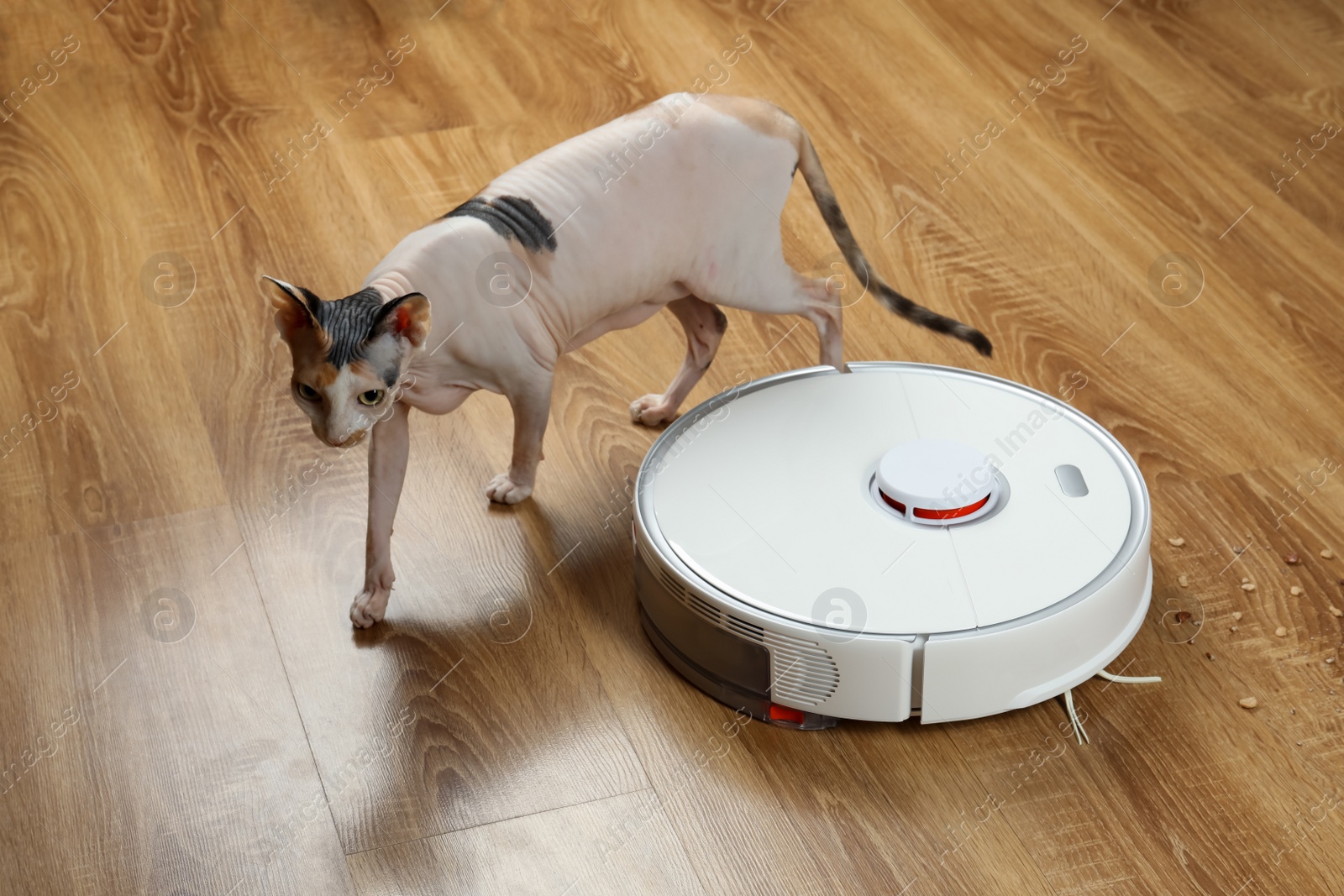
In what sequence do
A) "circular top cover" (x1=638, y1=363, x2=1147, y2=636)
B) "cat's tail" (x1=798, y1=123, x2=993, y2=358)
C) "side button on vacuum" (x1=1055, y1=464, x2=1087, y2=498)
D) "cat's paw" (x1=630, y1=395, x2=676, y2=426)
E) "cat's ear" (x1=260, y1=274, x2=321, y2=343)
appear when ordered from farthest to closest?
"cat's paw" (x1=630, y1=395, x2=676, y2=426) < "cat's tail" (x1=798, y1=123, x2=993, y2=358) < "side button on vacuum" (x1=1055, y1=464, x2=1087, y2=498) < "circular top cover" (x1=638, y1=363, x2=1147, y2=636) < "cat's ear" (x1=260, y1=274, x2=321, y2=343)

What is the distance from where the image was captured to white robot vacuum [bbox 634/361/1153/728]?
123 centimetres

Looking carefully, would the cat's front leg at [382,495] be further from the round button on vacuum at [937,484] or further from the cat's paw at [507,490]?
the round button on vacuum at [937,484]

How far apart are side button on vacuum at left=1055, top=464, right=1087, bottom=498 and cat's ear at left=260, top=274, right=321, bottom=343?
0.72 m

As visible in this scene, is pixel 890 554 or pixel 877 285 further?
pixel 877 285

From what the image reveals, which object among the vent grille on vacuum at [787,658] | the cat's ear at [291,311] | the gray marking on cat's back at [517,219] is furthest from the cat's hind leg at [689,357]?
the cat's ear at [291,311]

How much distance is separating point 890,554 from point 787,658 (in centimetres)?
14

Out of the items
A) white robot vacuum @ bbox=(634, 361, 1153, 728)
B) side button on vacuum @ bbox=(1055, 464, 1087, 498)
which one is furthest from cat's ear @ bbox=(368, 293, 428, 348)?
side button on vacuum @ bbox=(1055, 464, 1087, 498)

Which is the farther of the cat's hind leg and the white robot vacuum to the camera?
the cat's hind leg

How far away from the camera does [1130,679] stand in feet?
4.39

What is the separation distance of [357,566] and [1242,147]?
1522 millimetres

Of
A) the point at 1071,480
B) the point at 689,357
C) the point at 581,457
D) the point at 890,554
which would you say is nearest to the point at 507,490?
the point at 581,457

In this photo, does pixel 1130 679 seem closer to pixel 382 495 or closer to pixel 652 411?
pixel 652 411

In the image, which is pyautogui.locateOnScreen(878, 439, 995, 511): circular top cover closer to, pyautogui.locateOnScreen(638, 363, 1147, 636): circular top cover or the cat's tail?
pyautogui.locateOnScreen(638, 363, 1147, 636): circular top cover

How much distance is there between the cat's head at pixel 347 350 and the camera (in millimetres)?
1162
